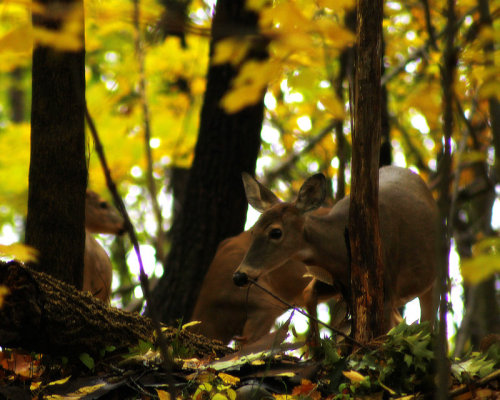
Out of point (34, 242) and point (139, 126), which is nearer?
point (34, 242)

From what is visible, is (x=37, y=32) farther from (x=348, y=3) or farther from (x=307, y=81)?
(x=307, y=81)

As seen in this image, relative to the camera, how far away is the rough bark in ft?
15.5

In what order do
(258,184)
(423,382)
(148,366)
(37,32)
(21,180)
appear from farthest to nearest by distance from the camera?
(21,180), (258,184), (148,366), (423,382), (37,32)

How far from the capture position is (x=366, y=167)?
186 inches

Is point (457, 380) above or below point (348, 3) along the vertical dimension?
below

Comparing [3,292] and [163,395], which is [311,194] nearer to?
[163,395]

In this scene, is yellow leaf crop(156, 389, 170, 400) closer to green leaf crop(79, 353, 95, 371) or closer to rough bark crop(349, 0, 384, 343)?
green leaf crop(79, 353, 95, 371)

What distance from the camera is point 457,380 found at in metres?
3.98

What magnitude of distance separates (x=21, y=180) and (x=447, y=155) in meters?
7.95

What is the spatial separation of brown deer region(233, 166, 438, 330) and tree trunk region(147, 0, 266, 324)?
1.32 meters

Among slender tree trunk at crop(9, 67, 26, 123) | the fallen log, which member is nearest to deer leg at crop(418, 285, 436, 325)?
the fallen log

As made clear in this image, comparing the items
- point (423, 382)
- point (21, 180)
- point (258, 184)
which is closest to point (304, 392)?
point (423, 382)

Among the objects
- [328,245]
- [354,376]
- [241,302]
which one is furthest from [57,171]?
[241,302]

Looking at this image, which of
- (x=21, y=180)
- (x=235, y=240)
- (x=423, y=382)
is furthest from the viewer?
(x=21, y=180)
